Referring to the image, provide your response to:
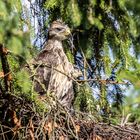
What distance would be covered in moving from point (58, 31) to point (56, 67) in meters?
0.67

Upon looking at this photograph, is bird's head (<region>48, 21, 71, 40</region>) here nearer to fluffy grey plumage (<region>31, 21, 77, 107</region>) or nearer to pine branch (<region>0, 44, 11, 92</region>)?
fluffy grey plumage (<region>31, 21, 77, 107</region>)

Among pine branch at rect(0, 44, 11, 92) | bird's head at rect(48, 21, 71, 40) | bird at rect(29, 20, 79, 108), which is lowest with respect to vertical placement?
pine branch at rect(0, 44, 11, 92)

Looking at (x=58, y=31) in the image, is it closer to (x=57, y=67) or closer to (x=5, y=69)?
(x=57, y=67)

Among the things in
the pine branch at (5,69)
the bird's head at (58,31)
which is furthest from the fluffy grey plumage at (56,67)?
the pine branch at (5,69)

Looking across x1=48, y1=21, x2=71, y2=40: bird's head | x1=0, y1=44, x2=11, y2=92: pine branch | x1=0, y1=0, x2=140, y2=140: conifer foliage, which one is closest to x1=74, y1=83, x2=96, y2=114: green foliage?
x1=0, y1=0, x2=140, y2=140: conifer foliage

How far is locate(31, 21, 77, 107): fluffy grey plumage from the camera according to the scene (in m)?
5.00

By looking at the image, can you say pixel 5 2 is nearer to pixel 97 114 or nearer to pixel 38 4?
pixel 97 114

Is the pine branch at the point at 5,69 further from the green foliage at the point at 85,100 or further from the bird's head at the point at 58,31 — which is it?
the bird's head at the point at 58,31

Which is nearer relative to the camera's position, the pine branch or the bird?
the pine branch

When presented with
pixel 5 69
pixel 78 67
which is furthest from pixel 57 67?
pixel 5 69

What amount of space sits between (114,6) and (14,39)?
2077 millimetres

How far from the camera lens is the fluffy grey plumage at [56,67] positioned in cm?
500

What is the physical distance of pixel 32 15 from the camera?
5398mm

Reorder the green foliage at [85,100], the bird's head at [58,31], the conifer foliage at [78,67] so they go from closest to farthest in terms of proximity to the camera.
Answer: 1. the conifer foliage at [78,67]
2. the green foliage at [85,100]
3. the bird's head at [58,31]
